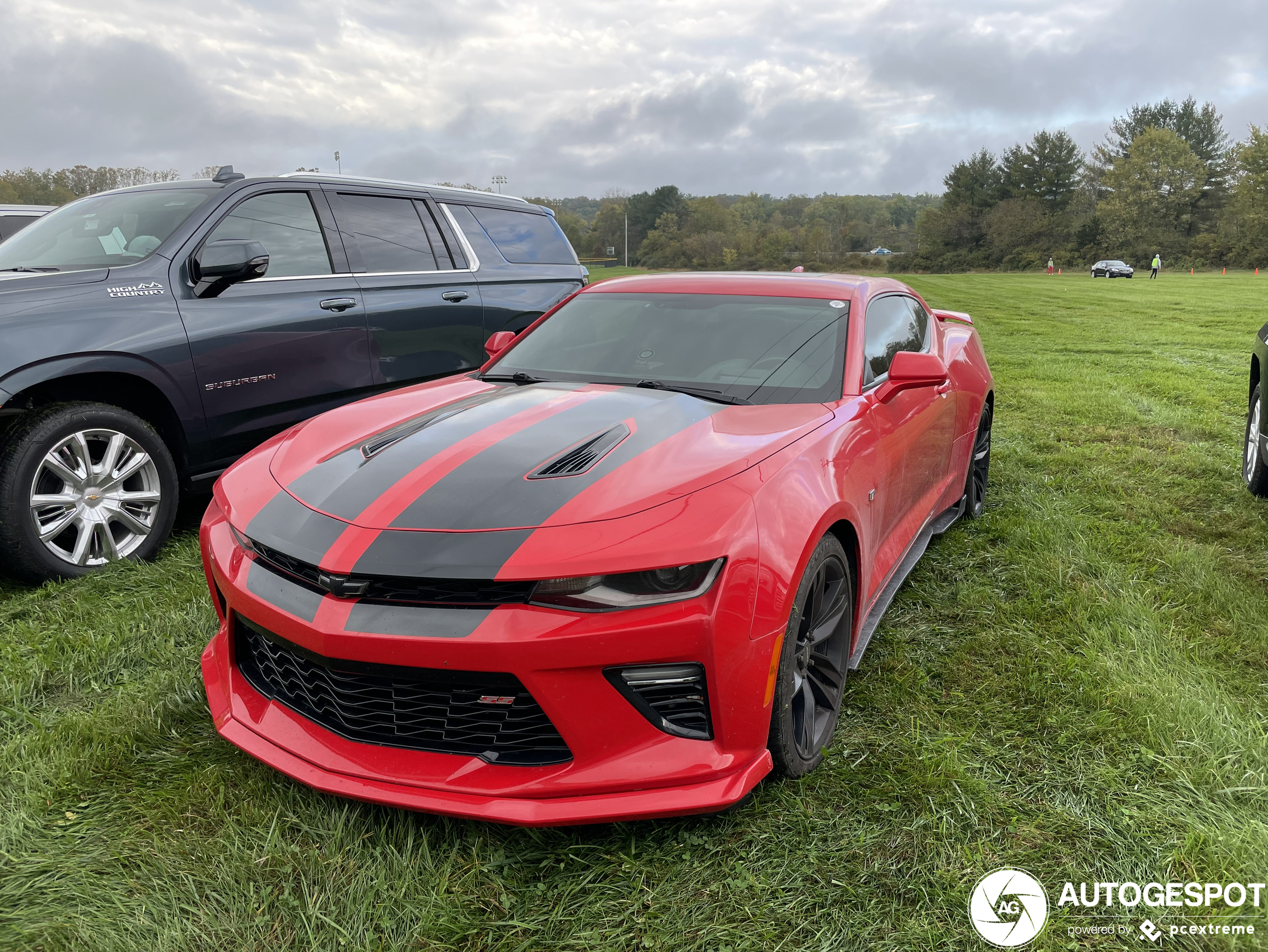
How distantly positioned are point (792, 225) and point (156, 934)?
352 ft

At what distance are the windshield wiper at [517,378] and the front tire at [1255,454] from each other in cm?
402

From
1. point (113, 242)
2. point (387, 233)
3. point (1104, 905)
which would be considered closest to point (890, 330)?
point (1104, 905)

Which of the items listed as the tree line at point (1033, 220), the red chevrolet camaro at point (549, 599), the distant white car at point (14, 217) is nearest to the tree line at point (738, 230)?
the tree line at point (1033, 220)

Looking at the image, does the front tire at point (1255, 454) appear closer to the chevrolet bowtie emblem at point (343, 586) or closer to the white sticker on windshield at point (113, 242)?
the chevrolet bowtie emblem at point (343, 586)

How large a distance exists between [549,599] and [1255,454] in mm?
4930

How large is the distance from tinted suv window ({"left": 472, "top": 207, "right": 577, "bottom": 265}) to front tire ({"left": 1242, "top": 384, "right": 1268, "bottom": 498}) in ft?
15.5

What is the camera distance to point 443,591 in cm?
201

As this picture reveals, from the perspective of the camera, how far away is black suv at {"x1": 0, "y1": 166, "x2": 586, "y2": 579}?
3648mm

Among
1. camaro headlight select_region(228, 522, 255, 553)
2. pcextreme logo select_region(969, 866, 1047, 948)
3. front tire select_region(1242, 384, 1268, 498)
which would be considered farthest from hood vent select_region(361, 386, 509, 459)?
front tire select_region(1242, 384, 1268, 498)

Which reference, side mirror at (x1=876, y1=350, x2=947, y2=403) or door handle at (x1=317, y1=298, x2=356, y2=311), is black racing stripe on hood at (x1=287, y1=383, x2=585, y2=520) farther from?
door handle at (x1=317, y1=298, x2=356, y2=311)

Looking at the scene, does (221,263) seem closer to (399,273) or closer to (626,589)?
(399,273)

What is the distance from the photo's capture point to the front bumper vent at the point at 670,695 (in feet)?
6.54

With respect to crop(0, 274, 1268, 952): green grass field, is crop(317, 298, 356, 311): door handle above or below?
→ above

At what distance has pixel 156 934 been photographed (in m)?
1.87
